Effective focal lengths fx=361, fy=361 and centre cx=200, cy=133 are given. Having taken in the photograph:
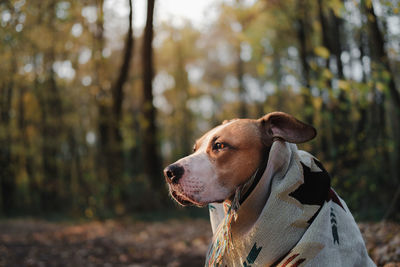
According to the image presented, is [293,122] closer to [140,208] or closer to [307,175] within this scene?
[307,175]

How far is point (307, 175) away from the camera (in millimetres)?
2822

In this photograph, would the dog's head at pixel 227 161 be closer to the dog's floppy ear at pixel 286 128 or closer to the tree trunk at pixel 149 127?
the dog's floppy ear at pixel 286 128

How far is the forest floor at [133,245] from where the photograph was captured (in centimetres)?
559

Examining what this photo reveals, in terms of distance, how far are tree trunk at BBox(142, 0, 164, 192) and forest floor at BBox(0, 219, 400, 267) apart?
1.55 m

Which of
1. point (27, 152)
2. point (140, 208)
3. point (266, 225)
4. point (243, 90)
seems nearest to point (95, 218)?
point (140, 208)

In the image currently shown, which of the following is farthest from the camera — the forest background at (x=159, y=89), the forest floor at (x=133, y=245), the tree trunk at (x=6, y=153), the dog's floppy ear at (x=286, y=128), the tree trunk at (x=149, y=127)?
the tree trunk at (x=6, y=153)

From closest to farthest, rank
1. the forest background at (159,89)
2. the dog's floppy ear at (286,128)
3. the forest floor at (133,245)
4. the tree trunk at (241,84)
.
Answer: the dog's floppy ear at (286,128) → the forest floor at (133,245) → the forest background at (159,89) → the tree trunk at (241,84)

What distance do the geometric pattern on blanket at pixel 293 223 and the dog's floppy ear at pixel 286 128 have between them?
0.34 ft

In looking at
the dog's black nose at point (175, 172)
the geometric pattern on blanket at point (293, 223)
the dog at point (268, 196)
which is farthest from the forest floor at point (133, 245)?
the dog's black nose at point (175, 172)

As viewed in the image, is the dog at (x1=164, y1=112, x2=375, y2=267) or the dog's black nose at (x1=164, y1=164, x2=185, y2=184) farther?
the dog's black nose at (x1=164, y1=164, x2=185, y2=184)

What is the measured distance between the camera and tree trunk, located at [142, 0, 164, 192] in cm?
1112

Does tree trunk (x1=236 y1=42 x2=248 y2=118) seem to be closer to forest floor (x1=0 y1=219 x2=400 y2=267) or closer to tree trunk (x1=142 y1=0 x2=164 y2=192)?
tree trunk (x1=142 y1=0 x2=164 y2=192)

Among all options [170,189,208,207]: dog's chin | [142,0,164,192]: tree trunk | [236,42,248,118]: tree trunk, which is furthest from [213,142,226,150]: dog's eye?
[236,42,248,118]: tree trunk

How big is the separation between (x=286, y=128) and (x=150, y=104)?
8419mm
